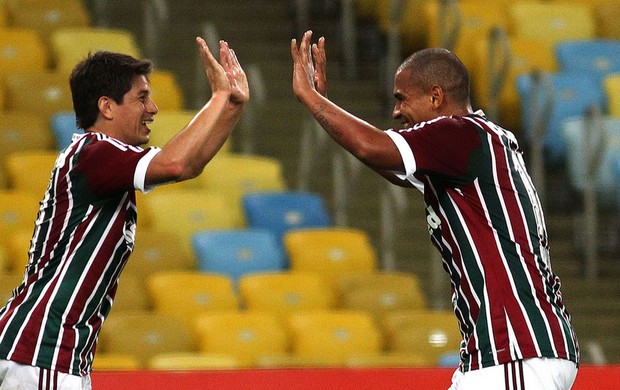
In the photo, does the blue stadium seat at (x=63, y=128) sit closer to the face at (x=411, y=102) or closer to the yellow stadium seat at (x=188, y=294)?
the yellow stadium seat at (x=188, y=294)

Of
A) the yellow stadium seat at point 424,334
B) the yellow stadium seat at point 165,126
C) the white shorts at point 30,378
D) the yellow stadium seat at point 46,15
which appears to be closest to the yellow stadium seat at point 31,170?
the yellow stadium seat at point 165,126

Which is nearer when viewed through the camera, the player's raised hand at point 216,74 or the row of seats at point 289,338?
the player's raised hand at point 216,74

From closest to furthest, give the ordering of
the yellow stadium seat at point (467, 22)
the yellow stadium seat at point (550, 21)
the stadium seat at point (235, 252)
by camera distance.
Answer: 1. the stadium seat at point (235, 252)
2. the yellow stadium seat at point (467, 22)
3. the yellow stadium seat at point (550, 21)

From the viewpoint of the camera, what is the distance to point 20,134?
26.0 feet

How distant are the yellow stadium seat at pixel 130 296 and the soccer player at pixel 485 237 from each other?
10.2 feet

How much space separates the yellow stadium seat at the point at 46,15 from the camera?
8.99 m

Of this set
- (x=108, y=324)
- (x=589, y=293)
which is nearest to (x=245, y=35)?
(x=589, y=293)

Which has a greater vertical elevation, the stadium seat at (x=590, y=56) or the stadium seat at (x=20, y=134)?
the stadium seat at (x=590, y=56)

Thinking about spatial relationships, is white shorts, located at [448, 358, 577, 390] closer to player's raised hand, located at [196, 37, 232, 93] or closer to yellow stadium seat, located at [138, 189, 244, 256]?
player's raised hand, located at [196, 37, 232, 93]

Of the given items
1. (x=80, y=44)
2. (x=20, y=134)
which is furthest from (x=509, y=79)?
(x=20, y=134)

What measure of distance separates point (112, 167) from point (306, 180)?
485 cm

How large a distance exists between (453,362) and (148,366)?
128 cm

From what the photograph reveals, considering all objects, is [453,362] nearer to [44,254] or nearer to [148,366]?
[148,366]

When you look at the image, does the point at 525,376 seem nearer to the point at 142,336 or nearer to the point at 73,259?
the point at 73,259
